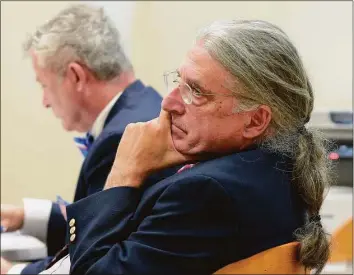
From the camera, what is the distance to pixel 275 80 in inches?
40.5

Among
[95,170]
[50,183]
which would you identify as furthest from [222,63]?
[50,183]

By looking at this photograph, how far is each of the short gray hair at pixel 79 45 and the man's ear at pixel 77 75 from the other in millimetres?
16

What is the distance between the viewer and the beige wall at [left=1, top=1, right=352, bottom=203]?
9.70 ft

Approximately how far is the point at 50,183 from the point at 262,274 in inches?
89.4

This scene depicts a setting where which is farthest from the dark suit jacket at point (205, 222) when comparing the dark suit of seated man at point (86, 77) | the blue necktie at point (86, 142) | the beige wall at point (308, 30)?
the beige wall at point (308, 30)

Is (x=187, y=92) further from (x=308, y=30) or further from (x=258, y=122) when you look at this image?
(x=308, y=30)

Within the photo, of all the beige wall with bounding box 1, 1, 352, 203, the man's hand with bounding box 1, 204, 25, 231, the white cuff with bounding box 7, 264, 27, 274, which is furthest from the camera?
the beige wall with bounding box 1, 1, 352, 203

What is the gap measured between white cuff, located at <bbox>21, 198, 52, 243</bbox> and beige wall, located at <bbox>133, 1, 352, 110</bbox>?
1557 millimetres

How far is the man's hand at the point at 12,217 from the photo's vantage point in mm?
1852

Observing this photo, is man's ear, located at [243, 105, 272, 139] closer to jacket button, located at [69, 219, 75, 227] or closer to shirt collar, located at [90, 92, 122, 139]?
jacket button, located at [69, 219, 75, 227]

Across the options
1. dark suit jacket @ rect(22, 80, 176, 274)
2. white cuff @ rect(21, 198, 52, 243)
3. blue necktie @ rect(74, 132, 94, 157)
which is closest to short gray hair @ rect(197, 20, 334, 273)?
dark suit jacket @ rect(22, 80, 176, 274)

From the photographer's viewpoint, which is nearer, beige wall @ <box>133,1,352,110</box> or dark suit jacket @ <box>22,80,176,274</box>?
dark suit jacket @ <box>22,80,176,274</box>

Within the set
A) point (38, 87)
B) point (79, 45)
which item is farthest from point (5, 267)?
point (38, 87)

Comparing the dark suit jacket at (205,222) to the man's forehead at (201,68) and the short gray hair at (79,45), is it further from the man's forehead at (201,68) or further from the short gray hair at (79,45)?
the short gray hair at (79,45)
